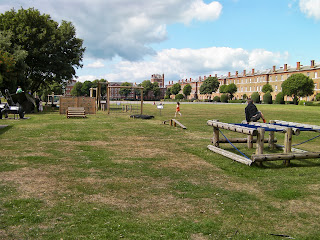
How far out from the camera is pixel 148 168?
27.3 feet

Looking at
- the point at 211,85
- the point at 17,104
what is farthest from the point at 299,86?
the point at 17,104

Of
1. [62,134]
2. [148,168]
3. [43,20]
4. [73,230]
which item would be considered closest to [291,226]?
[73,230]

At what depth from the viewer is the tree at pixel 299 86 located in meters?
83.9

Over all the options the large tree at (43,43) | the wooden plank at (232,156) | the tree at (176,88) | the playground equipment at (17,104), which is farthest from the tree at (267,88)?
the wooden plank at (232,156)

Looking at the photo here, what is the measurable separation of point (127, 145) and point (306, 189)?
6996 millimetres

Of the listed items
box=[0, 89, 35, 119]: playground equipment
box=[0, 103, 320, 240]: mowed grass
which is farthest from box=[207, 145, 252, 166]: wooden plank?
box=[0, 89, 35, 119]: playground equipment

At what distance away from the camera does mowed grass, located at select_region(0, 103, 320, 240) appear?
4547 mm

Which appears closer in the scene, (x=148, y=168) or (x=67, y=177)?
(x=67, y=177)

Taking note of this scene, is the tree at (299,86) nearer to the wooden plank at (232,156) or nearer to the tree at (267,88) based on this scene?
the tree at (267,88)

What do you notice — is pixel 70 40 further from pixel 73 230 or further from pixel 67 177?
pixel 73 230

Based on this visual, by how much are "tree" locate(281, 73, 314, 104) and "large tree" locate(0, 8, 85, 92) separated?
63650 millimetres

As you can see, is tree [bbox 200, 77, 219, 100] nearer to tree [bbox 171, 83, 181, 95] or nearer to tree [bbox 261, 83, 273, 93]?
tree [bbox 261, 83, 273, 93]

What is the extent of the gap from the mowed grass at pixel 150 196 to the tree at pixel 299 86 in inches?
3220

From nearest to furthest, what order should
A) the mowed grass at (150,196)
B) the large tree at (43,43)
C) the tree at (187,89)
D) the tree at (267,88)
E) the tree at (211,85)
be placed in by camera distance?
the mowed grass at (150,196) < the large tree at (43,43) < the tree at (267,88) < the tree at (211,85) < the tree at (187,89)
